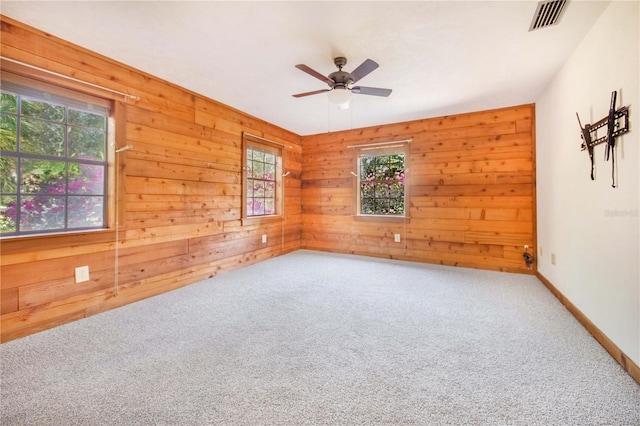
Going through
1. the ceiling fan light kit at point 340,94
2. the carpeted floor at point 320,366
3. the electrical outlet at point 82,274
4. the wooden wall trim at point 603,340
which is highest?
the ceiling fan light kit at point 340,94

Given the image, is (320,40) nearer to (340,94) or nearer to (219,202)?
(340,94)

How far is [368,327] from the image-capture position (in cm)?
224

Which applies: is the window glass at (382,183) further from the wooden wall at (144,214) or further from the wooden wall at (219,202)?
the wooden wall at (144,214)

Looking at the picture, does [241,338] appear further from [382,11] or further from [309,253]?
[309,253]

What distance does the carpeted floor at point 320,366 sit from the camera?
4.41 ft

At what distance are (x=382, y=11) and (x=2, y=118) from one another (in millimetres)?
2950

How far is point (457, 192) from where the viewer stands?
4.18 m

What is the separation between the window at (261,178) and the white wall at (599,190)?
12.5 ft

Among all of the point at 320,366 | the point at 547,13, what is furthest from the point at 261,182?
the point at 547,13

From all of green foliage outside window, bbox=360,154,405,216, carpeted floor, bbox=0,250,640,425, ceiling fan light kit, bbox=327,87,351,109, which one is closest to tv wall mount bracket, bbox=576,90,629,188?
carpeted floor, bbox=0,250,640,425

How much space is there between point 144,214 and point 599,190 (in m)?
4.04

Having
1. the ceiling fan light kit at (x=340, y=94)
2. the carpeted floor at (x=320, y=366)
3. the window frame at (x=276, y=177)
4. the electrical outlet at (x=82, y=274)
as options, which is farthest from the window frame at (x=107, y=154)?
the ceiling fan light kit at (x=340, y=94)

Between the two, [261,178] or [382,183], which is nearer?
[261,178]

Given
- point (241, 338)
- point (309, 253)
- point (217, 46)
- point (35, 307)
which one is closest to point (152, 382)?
point (241, 338)
